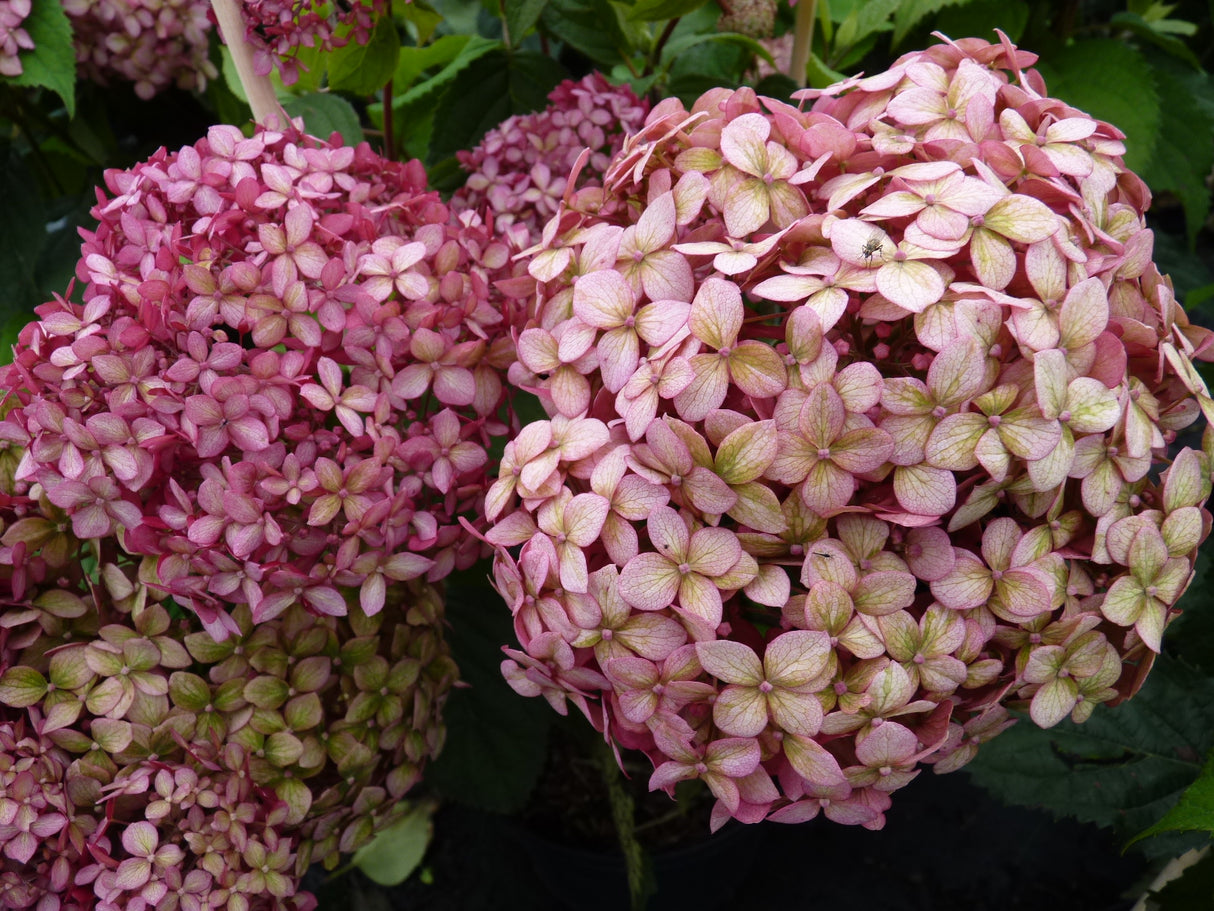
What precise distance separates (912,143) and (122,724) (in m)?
0.53

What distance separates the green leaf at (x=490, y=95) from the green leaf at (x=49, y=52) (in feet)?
1.08

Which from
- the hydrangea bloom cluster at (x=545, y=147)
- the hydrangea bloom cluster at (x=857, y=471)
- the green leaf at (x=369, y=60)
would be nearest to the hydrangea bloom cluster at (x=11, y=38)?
the green leaf at (x=369, y=60)

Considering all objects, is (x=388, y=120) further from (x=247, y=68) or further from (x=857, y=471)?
(x=857, y=471)

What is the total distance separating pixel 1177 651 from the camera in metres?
0.90

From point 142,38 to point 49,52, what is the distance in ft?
0.36

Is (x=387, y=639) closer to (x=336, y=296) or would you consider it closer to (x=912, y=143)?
(x=336, y=296)

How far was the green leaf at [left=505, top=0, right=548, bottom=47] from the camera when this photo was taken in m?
0.78

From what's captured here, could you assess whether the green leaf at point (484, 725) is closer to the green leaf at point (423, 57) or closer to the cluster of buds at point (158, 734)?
the cluster of buds at point (158, 734)

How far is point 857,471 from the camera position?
458mm

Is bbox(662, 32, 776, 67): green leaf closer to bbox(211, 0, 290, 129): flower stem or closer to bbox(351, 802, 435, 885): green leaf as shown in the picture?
bbox(211, 0, 290, 129): flower stem

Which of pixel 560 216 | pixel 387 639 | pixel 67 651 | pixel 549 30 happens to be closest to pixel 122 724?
pixel 67 651

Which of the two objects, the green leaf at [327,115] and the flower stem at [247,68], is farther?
the green leaf at [327,115]

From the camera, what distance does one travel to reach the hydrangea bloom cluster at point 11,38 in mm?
887

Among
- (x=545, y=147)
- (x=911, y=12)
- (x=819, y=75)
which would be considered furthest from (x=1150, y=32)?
(x=545, y=147)
